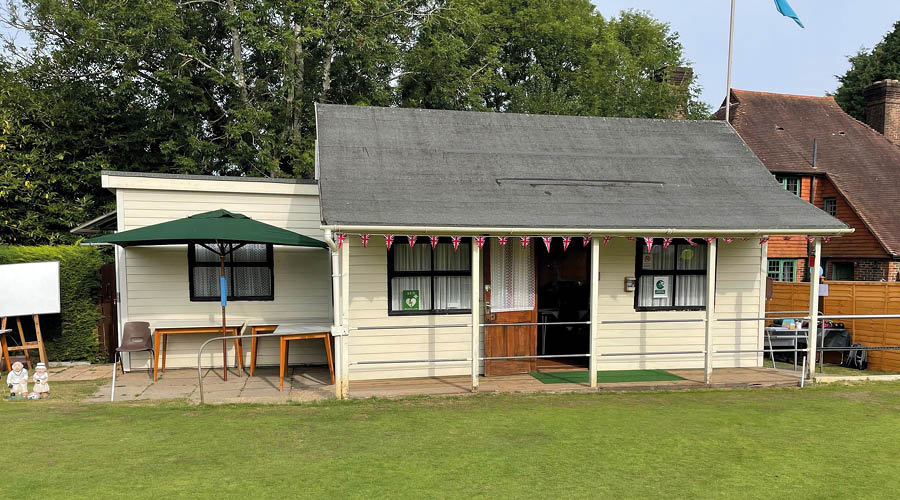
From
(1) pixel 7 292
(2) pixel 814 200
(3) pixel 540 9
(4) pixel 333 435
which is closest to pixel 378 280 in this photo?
(4) pixel 333 435

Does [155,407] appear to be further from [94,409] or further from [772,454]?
[772,454]

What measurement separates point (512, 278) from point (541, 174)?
5.55 feet

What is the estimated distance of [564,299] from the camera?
10586mm

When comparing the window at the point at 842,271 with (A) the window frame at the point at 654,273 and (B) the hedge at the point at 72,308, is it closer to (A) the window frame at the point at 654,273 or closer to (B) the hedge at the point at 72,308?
(A) the window frame at the point at 654,273

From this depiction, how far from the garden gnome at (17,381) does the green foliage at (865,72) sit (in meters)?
39.3

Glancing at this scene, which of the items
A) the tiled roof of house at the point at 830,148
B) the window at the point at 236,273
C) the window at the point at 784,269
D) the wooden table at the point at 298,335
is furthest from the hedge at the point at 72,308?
the window at the point at 784,269

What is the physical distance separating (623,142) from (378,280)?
4962 mm

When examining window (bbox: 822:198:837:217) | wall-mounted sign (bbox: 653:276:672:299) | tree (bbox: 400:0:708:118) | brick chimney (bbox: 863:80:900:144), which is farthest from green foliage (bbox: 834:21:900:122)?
wall-mounted sign (bbox: 653:276:672:299)

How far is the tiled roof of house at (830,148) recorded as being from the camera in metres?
20.8

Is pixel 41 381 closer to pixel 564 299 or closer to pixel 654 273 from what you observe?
pixel 564 299

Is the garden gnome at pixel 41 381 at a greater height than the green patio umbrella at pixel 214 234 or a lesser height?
lesser

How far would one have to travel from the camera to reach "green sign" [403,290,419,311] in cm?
886

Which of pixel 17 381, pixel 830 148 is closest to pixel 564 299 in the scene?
pixel 17 381

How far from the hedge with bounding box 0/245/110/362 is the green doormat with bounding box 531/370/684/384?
7447 millimetres
